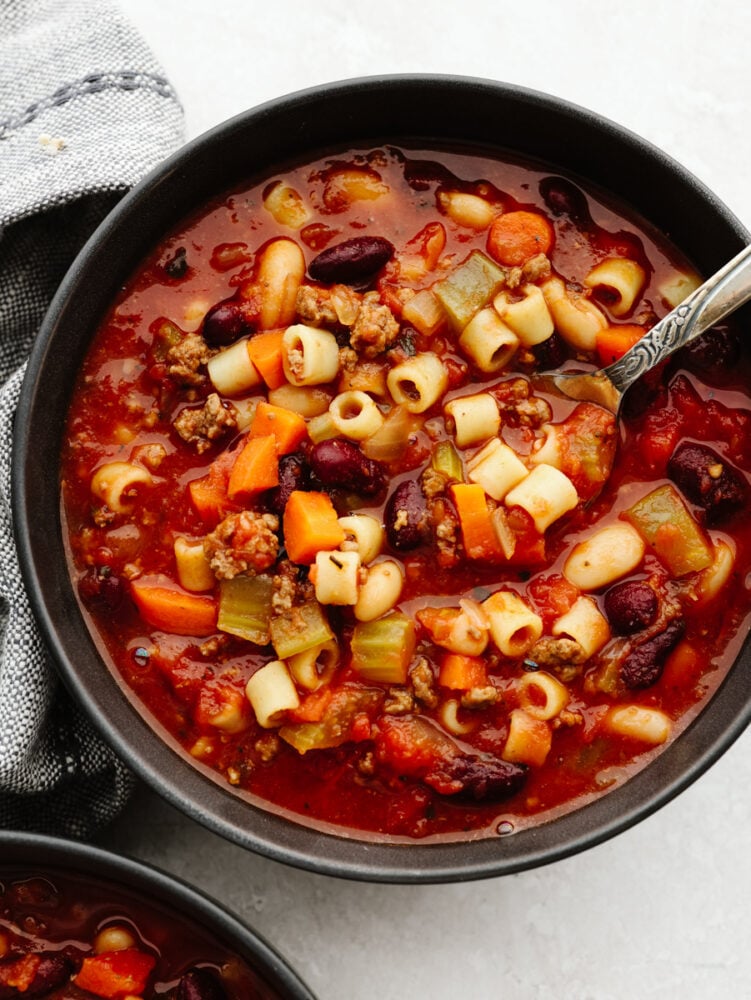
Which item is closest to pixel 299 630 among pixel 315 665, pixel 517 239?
pixel 315 665

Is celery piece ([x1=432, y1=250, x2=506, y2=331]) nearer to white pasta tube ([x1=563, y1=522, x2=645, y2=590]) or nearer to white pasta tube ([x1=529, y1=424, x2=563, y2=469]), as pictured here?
white pasta tube ([x1=529, y1=424, x2=563, y2=469])

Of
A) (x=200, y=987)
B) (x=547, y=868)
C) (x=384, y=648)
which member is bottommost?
(x=200, y=987)

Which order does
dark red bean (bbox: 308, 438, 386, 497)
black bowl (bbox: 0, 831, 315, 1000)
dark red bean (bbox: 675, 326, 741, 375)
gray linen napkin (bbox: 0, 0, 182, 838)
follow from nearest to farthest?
dark red bean (bbox: 308, 438, 386, 497) < black bowl (bbox: 0, 831, 315, 1000) < dark red bean (bbox: 675, 326, 741, 375) < gray linen napkin (bbox: 0, 0, 182, 838)

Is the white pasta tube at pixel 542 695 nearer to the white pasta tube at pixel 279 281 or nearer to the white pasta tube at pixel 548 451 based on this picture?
the white pasta tube at pixel 548 451

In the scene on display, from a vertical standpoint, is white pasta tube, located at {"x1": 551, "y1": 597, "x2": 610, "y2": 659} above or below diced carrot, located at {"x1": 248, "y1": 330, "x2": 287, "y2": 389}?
above

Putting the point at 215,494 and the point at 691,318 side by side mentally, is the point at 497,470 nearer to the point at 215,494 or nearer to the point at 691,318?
the point at 691,318

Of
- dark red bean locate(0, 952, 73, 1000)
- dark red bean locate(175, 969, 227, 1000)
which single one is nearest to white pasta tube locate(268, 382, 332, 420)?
dark red bean locate(175, 969, 227, 1000)

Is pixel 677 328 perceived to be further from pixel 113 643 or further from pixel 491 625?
pixel 113 643

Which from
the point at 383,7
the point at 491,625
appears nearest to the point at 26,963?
the point at 491,625
